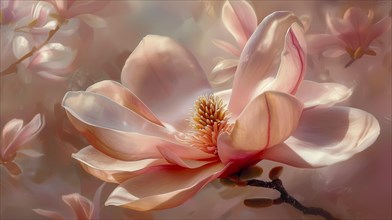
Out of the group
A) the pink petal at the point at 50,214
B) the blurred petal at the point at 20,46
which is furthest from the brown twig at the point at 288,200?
the blurred petal at the point at 20,46

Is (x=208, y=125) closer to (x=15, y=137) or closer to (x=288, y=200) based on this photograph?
(x=288, y=200)

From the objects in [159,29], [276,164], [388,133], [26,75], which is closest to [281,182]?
[276,164]

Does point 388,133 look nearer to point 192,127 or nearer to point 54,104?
point 192,127

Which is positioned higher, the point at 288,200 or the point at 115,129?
the point at 115,129

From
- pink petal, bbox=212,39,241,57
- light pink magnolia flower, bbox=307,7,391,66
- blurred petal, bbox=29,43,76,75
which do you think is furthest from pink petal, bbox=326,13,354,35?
blurred petal, bbox=29,43,76,75

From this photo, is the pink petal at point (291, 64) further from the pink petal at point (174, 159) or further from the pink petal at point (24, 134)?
the pink petal at point (24, 134)

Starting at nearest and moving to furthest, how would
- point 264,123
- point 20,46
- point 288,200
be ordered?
point 264,123 < point 288,200 < point 20,46

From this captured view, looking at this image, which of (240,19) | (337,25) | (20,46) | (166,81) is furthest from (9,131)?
(337,25)
